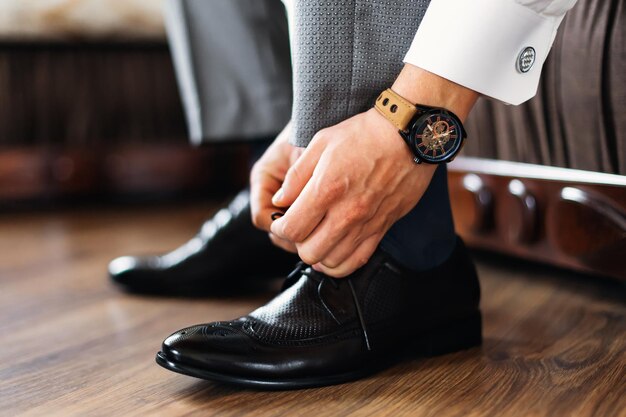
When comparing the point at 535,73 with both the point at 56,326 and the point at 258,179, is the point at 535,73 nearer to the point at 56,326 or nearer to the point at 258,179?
the point at 258,179

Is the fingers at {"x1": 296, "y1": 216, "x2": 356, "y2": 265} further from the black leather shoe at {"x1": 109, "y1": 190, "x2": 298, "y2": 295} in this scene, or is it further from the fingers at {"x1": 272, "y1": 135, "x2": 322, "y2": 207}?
the black leather shoe at {"x1": 109, "y1": 190, "x2": 298, "y2": 295}

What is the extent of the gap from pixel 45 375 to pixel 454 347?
1.15 ft

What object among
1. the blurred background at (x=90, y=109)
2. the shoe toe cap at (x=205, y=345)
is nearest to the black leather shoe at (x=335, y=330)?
the shoe toe cap at (x=205, y=345)

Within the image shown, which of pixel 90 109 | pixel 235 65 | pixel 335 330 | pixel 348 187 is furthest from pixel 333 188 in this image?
pixel 90 109

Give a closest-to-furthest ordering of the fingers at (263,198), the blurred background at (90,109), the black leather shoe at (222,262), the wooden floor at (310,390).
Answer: the wooden floor at (310,390) → the fingers at (263,198) → the black leather shoe at (222,262) → the blurred background at (90,109)

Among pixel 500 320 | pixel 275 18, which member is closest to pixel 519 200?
pixel 500 320

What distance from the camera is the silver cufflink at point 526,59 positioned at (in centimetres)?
52

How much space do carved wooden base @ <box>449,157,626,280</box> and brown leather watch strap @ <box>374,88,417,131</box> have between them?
0.99 ft

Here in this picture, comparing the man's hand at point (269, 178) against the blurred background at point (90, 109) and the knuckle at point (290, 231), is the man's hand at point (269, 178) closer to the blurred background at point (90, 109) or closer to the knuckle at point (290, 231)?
the knuckle at point (290, 231)

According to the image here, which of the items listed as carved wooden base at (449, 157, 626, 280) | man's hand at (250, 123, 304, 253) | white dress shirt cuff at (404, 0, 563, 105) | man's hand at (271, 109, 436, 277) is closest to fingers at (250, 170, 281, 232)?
man's hand at (250, 123, 304, 253)

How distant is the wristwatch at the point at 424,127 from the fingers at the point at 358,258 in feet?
0.24

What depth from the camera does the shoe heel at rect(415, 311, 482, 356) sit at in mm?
590

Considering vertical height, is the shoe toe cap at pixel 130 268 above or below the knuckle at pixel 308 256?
below

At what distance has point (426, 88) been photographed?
51 centimetres
